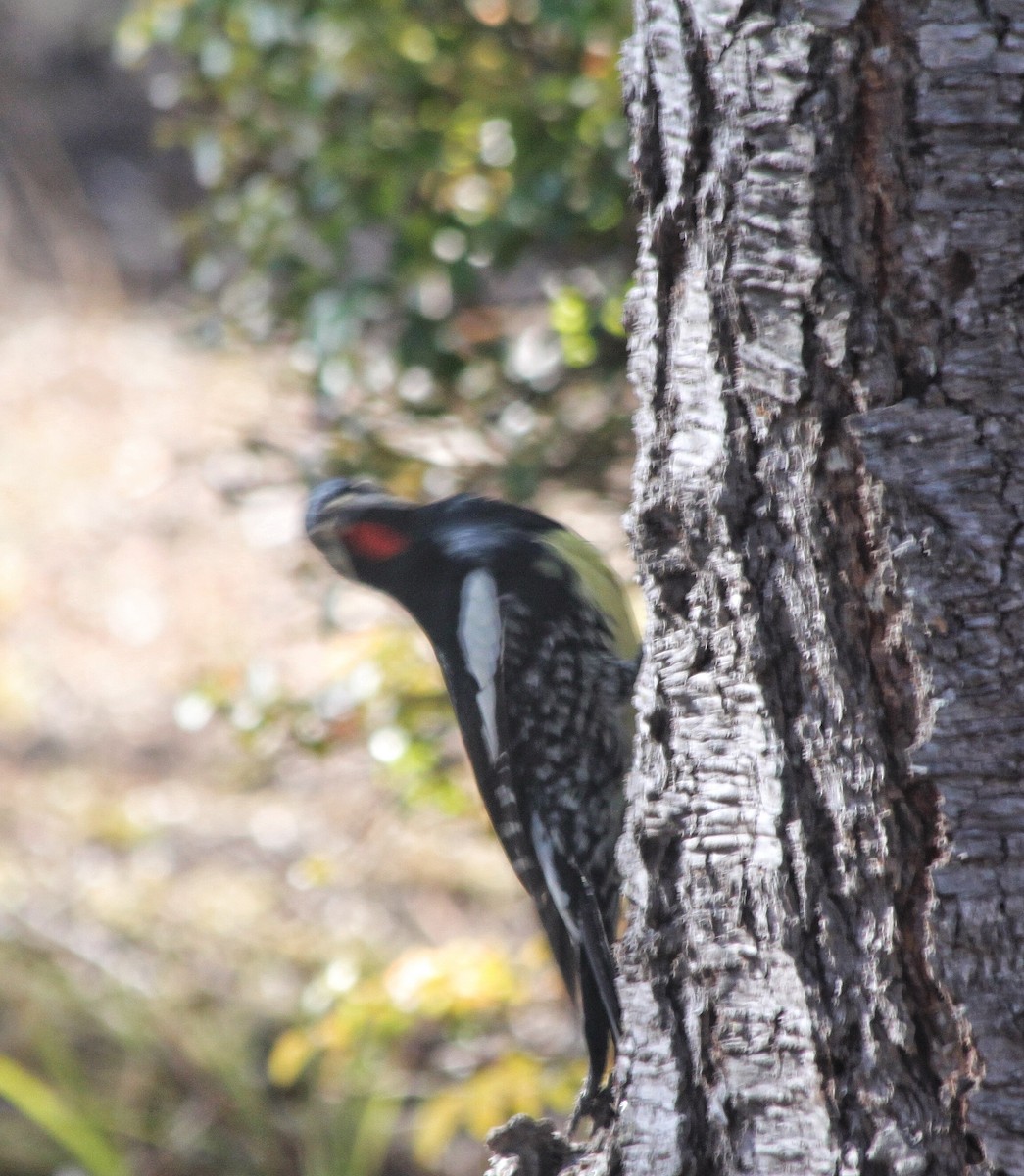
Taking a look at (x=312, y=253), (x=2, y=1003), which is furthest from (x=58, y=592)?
(x=312, y=253)

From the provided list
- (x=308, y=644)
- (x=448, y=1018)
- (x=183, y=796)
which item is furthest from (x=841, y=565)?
(x=308, y=644)

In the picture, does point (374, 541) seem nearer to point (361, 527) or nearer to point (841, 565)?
point (361, 527)

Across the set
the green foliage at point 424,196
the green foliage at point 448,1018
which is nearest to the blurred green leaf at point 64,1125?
the green foliage at point 448,1018

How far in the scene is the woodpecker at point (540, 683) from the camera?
2287 mm

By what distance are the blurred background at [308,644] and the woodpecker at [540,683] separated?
8.1 inches

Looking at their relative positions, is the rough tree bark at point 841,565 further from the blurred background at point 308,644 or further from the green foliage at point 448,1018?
the green foliage at point 448,1018

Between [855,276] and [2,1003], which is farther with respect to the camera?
[2,1003]

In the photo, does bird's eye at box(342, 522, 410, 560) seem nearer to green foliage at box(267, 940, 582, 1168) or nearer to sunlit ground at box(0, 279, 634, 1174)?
sunlit ground at box(0, 279, 634, 1174)

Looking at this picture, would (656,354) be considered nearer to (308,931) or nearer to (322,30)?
(322,30)

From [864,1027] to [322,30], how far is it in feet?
6.89

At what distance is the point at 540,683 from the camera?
236 centimetres

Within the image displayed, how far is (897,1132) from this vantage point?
1.21 meters

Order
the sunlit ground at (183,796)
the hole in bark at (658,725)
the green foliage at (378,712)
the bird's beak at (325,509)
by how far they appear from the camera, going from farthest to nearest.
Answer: the sunlit ground at (183,796) < the green foliage at (378,712) < the bird's beak at (325,509) < the hole in bark at (658,725)

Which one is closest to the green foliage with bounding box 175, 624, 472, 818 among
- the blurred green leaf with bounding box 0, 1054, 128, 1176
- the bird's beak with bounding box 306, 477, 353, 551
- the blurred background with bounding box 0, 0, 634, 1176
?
the blurred background with bounding box 0, 0, 634, 1176
